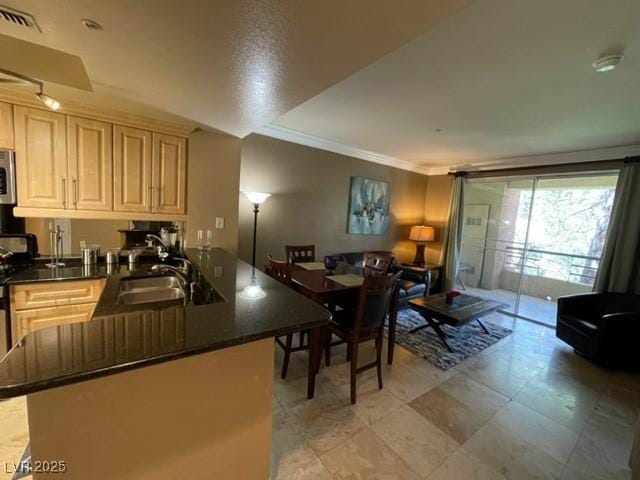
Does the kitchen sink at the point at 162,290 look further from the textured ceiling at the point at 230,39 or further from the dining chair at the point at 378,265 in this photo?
the dining chair at the point at 378,265

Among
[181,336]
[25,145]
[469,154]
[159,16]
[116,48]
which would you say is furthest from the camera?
[469,154]

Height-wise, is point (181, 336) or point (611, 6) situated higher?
point (611, 6)

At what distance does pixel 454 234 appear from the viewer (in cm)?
511

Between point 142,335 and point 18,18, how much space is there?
1.45m

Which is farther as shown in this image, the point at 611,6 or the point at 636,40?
the point at 636,40

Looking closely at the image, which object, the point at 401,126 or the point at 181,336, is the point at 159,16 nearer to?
the point at 181,336

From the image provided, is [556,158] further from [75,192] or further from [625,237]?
[75,192]

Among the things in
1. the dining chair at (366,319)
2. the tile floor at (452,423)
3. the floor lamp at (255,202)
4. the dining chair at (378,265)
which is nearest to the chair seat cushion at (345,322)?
the dining chair at (366,319)

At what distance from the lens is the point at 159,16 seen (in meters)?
1.07

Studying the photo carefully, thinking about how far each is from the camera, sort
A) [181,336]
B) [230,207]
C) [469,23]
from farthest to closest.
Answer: [230,207] → [469,23] → [181,336]

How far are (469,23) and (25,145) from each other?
3015 mm

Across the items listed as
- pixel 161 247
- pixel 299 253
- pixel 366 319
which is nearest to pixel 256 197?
pixel 299 253

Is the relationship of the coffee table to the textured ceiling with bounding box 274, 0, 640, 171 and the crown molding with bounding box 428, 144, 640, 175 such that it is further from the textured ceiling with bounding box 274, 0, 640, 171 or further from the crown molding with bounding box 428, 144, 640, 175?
the crown molding with bounding box 428, 144, 640, 175

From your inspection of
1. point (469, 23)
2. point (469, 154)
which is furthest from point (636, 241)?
point (469, 23)
